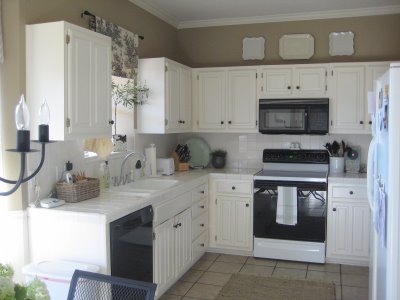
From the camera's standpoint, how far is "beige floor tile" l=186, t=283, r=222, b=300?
12.1 ft

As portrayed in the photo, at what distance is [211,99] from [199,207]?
1349 millimetres

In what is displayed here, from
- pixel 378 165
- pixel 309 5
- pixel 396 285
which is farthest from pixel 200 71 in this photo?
pixel 396 285

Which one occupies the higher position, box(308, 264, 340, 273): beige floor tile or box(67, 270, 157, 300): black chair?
box(67, 270, 157, 300): black chair

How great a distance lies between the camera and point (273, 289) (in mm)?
3830

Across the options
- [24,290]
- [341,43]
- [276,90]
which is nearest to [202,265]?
[276,90]

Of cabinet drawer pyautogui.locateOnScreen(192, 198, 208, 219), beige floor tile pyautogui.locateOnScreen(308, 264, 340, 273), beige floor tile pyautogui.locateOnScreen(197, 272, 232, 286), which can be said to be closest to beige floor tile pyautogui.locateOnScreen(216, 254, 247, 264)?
beige floor tile pyautogui.locateOnScreen(197, 272, 232, 286)

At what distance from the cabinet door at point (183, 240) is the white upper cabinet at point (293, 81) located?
67.9 inches

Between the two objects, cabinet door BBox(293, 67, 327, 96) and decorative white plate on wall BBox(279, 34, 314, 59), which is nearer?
cabinet door BBox(293, 67, 327, 96)

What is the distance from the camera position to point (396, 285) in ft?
6.98

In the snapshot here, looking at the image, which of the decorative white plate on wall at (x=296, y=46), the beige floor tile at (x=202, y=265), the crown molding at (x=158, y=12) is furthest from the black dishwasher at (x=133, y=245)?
the decorative white plate on wall at (x=296, y=46)

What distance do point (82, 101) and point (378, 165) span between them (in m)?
1.97

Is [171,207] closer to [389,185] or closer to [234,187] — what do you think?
[234,187]

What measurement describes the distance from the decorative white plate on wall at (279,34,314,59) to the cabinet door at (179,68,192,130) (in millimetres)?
1150

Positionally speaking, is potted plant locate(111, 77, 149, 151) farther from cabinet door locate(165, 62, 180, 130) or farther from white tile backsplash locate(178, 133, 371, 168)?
white tile backsplash locate(178, 133, 371, 168)
